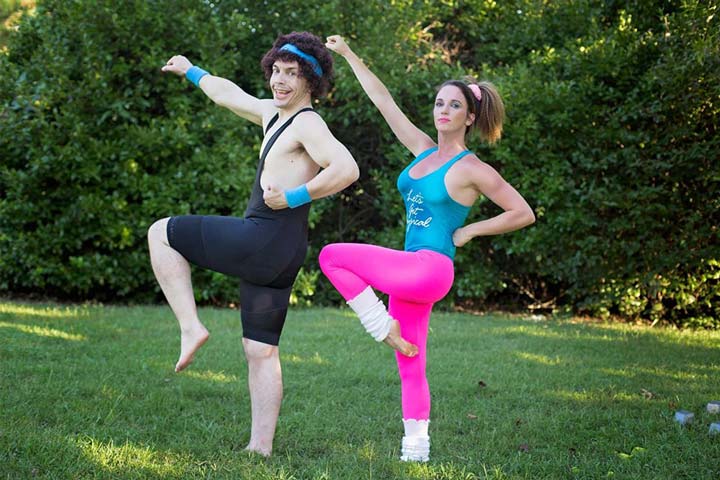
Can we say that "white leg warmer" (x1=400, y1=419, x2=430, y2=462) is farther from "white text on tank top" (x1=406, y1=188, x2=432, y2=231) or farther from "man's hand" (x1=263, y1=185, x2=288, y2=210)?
"man's hand" (x1=263, y1=185, x2=288, y2=210)

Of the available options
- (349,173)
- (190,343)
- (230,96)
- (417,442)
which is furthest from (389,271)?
(230,96)

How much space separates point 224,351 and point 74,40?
13.7 ft

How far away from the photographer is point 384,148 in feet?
30.4

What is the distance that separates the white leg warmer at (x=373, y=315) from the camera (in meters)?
3.62

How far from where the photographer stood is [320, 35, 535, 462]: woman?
3668 millimetres

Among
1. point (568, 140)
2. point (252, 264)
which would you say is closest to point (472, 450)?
point (252, 264)

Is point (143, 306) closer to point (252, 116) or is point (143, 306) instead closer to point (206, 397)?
point (206, 397)

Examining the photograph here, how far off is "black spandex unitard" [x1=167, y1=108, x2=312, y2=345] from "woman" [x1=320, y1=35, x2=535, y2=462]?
0.68ft

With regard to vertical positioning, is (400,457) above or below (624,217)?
below

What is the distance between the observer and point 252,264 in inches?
149

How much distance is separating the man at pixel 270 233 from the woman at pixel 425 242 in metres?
0.23

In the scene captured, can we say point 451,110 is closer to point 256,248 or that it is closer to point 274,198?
point 274,198

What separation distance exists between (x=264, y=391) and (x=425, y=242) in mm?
1059

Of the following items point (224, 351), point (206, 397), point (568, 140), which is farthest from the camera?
point (568, 140)
